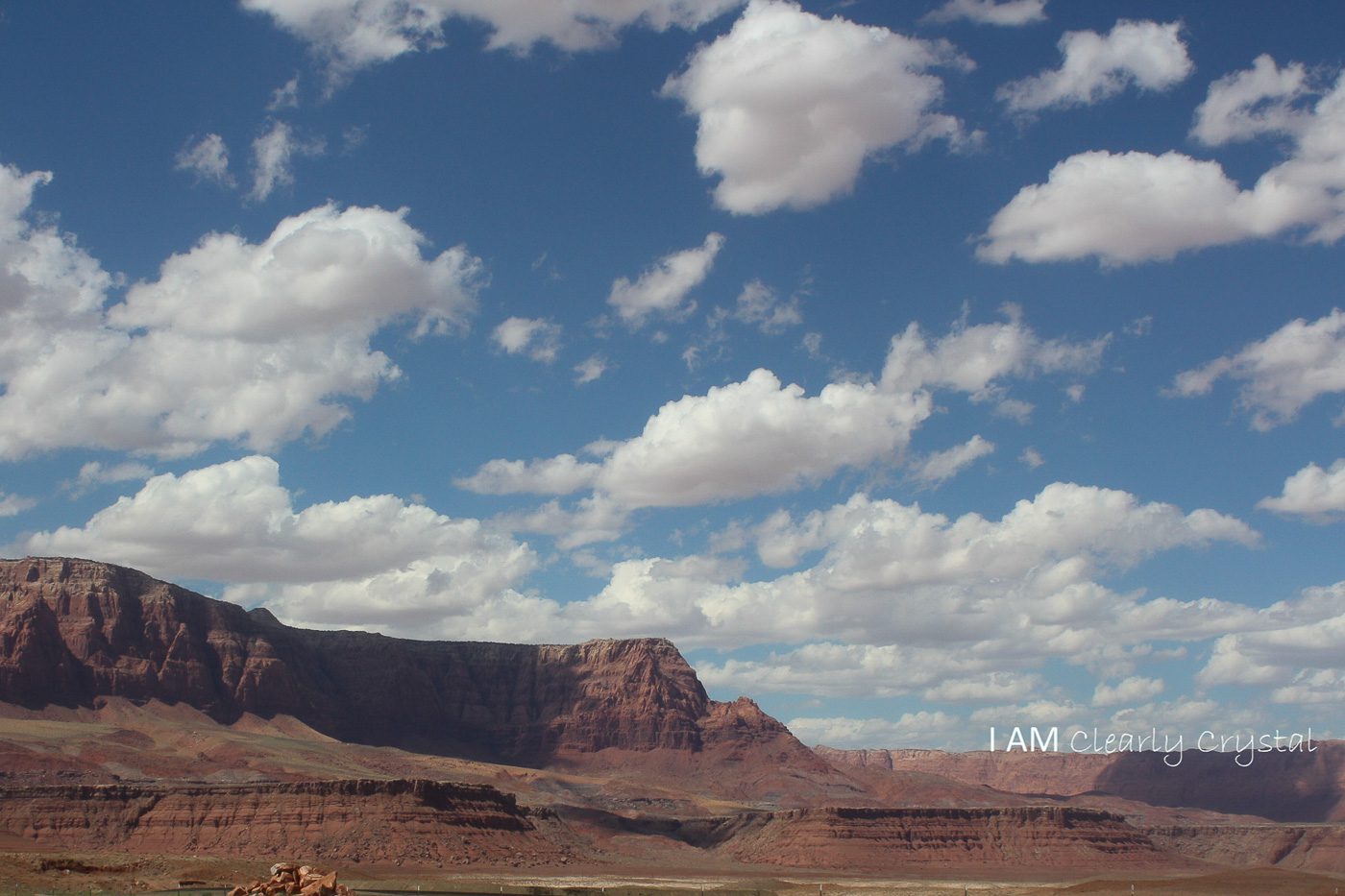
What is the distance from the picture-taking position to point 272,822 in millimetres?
181875

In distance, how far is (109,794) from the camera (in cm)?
→ 19250

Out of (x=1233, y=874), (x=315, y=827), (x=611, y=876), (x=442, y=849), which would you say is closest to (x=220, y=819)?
(x=315, y=827)

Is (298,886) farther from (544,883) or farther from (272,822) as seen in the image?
(272,822)

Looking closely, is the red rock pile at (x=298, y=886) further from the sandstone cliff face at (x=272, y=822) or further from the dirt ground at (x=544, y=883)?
the sandstone cliff face at (x=272, y=822)

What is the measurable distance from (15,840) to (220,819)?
23131 millimetres

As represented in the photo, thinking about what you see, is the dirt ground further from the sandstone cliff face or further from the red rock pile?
the red rock pile

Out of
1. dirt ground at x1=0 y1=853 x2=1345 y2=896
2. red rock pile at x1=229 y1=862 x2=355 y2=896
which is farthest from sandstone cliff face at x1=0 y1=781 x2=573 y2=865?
red rock pile at x1=229 y1=862 x2=355 y2=896

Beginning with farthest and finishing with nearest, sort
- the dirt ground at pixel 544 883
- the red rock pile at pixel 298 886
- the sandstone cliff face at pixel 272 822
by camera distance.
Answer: the sandstone cliff face at pixel 272 822 → the dirt ground at pixel 544 883 → the red rock pile at pixel 298 886

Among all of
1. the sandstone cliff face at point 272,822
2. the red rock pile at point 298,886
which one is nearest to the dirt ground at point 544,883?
the sandstone cliff face at point 272,822

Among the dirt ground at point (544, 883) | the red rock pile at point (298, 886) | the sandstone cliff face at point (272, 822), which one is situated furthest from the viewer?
the sandstone cliff face at point (272, 822)

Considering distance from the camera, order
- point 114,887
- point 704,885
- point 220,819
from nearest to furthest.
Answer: point 114,887 → point 704,885 → point 220,819

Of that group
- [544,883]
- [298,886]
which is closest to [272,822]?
[544,883]

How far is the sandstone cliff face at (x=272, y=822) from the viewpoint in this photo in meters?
177

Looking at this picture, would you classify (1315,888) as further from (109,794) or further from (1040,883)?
(109,794)
